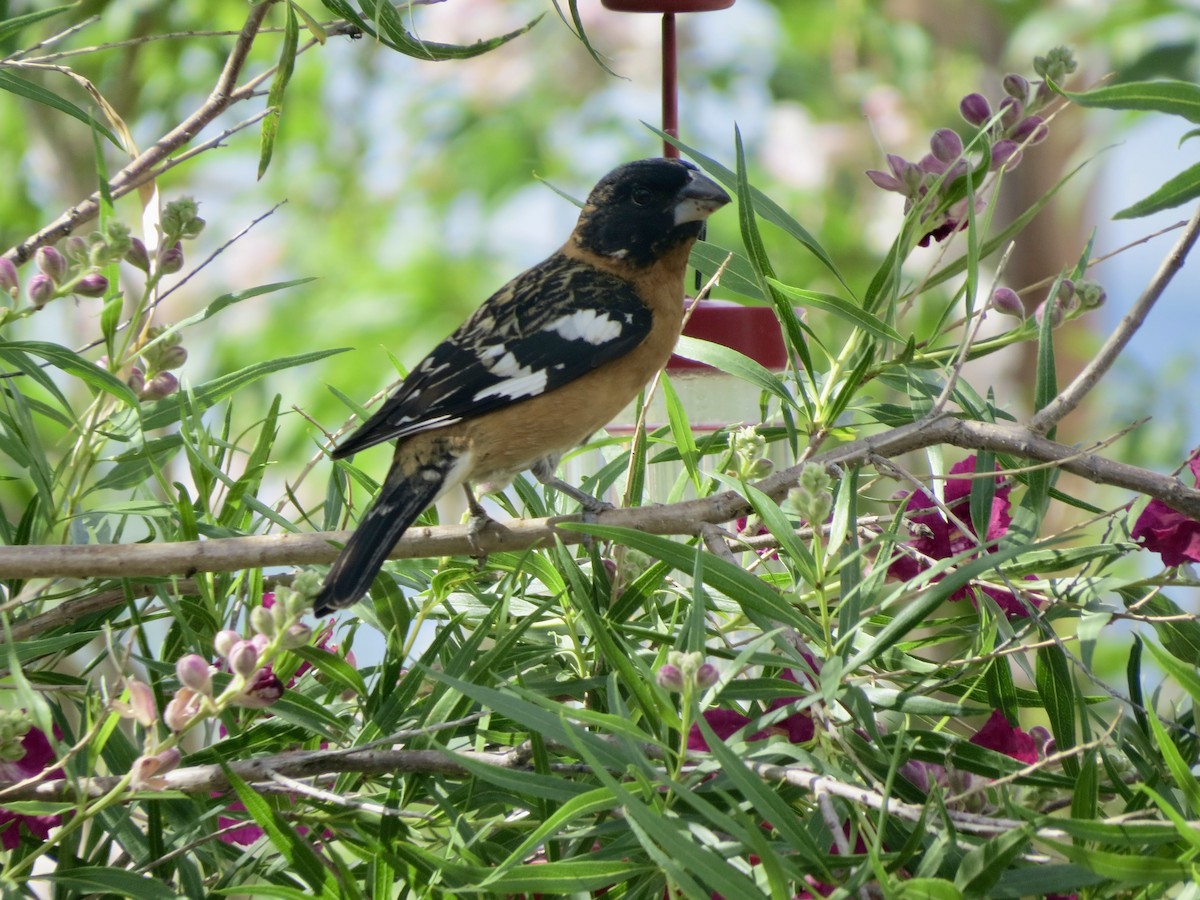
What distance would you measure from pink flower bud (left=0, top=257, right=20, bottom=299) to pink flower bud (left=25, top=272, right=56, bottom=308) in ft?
0.06

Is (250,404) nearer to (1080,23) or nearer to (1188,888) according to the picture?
(1080,23)

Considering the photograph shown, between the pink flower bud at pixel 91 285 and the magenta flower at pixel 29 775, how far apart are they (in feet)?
1.44

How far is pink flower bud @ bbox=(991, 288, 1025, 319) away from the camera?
4.54 feet

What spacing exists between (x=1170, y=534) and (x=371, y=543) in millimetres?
772

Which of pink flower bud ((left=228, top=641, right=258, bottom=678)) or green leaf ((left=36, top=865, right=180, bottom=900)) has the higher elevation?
pink flower bud ((left=228, top=641, right=258, bottom=678))

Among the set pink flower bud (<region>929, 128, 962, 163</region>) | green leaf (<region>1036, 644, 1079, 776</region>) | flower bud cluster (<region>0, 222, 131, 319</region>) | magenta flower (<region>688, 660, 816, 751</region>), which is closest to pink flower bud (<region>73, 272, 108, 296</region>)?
flower bud cluster (<region>0, 222, 131, 319</region>)

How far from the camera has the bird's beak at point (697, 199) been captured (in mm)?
2027

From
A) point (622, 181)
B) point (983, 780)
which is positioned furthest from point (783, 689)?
point (622, 181)

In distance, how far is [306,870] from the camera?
1.06 meters

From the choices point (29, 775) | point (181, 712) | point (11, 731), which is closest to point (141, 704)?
point (181, 712)

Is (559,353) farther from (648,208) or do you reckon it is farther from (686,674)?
Answer: (686,674)

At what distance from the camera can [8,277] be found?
136 centimetres

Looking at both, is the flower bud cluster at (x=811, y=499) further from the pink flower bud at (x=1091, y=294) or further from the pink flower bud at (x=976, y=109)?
the pink flower bud at (x=976, y=109)

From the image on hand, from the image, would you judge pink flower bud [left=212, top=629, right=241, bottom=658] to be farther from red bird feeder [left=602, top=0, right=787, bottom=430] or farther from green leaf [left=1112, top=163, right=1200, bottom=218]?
red bird feeder [left=602, top=0, right=787, bottom=430]
